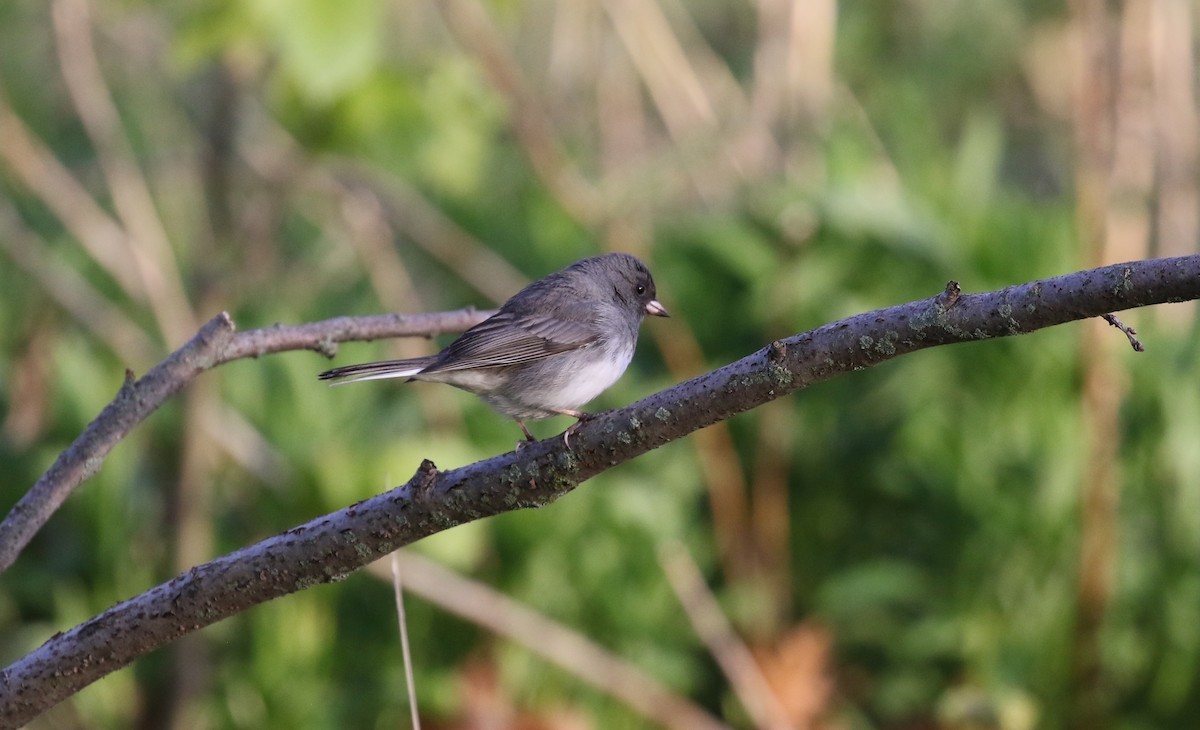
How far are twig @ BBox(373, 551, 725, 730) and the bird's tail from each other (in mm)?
900

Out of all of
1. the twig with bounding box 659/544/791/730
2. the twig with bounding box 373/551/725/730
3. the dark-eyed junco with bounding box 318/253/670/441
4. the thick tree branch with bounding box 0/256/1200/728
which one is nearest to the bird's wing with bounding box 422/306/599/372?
the dark-eyed junco with bounding box 318/253/670/441

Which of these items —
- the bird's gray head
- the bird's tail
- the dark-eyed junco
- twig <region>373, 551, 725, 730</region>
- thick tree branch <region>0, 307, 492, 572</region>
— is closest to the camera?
thick tree branch <region>0, 307, 492, 572</region>

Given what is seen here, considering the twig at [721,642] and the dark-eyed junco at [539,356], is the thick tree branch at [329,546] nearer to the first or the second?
the dark-eyed junco at [539,356]

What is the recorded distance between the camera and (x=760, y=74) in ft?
17.3

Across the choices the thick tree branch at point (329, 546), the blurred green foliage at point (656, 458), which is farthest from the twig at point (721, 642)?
the thick tree branch at point (329, 546)

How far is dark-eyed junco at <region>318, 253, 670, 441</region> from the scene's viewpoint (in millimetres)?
2635

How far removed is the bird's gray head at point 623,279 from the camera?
3.11 metres

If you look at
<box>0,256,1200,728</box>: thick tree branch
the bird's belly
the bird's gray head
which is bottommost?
<box>0,256,1200,728</box>: thick tree branch

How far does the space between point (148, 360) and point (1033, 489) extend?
3025 millimetres

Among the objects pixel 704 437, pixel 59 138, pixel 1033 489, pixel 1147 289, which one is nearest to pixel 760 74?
pixel 704 437

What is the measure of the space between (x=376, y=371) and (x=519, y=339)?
0.37 m

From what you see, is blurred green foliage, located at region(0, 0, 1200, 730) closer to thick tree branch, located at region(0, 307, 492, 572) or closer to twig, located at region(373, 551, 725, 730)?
twig, located at region(373, 551, 725, 730)

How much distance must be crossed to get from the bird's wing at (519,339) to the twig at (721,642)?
5.16ft

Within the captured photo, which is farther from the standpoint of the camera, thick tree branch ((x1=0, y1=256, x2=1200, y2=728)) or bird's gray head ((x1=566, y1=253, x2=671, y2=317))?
bird's gray head ((x1=566, y1=253, x2=671, y2=317))
